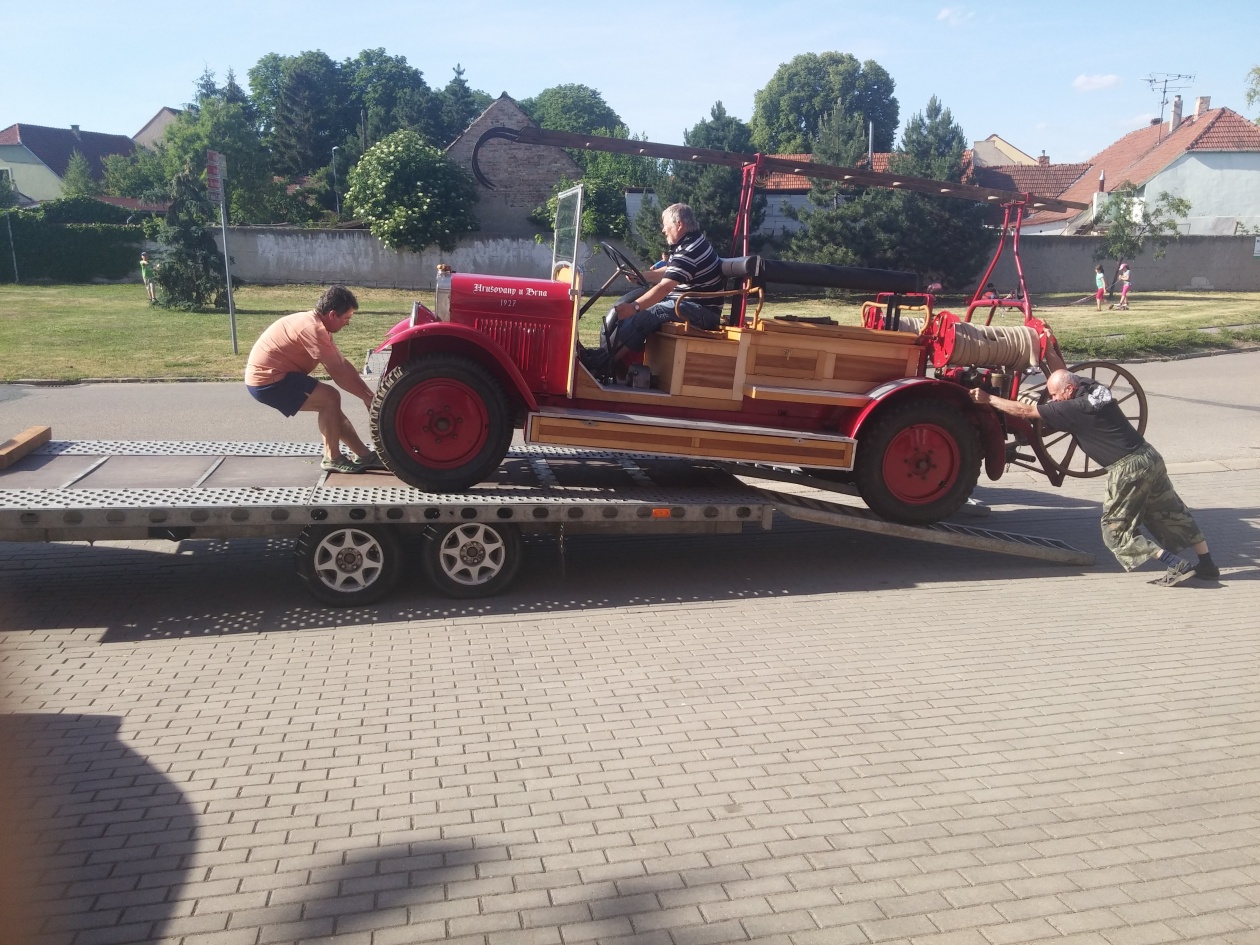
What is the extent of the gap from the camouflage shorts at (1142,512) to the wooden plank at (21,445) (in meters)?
7.40

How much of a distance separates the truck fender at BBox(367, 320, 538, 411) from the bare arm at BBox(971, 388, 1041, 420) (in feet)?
10.2

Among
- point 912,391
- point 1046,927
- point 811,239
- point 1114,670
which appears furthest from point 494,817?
point 811,239

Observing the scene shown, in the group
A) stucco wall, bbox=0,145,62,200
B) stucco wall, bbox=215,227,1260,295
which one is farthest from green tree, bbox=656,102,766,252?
stucco wall, bbox=0,145,62,200

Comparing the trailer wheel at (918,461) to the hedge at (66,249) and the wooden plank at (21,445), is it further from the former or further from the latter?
the hedge at (66,249)

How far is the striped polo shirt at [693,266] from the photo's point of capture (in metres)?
6.64

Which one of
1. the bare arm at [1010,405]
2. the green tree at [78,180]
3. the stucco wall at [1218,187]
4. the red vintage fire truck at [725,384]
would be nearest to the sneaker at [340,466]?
the red vintage fire truck at [725,384]

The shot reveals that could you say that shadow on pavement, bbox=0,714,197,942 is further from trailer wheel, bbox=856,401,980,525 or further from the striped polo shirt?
trailer wheel, bbox=856,401,980,525

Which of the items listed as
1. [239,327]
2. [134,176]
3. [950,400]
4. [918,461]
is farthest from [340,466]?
[134,176]

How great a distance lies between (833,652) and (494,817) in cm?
240

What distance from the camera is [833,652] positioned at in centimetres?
543

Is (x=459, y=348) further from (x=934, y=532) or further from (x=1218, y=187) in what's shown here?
(x=1218, y=187)

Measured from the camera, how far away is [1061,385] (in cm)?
689

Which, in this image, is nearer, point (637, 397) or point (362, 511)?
point (362, 511)

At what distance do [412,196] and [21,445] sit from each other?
24.7 metres
